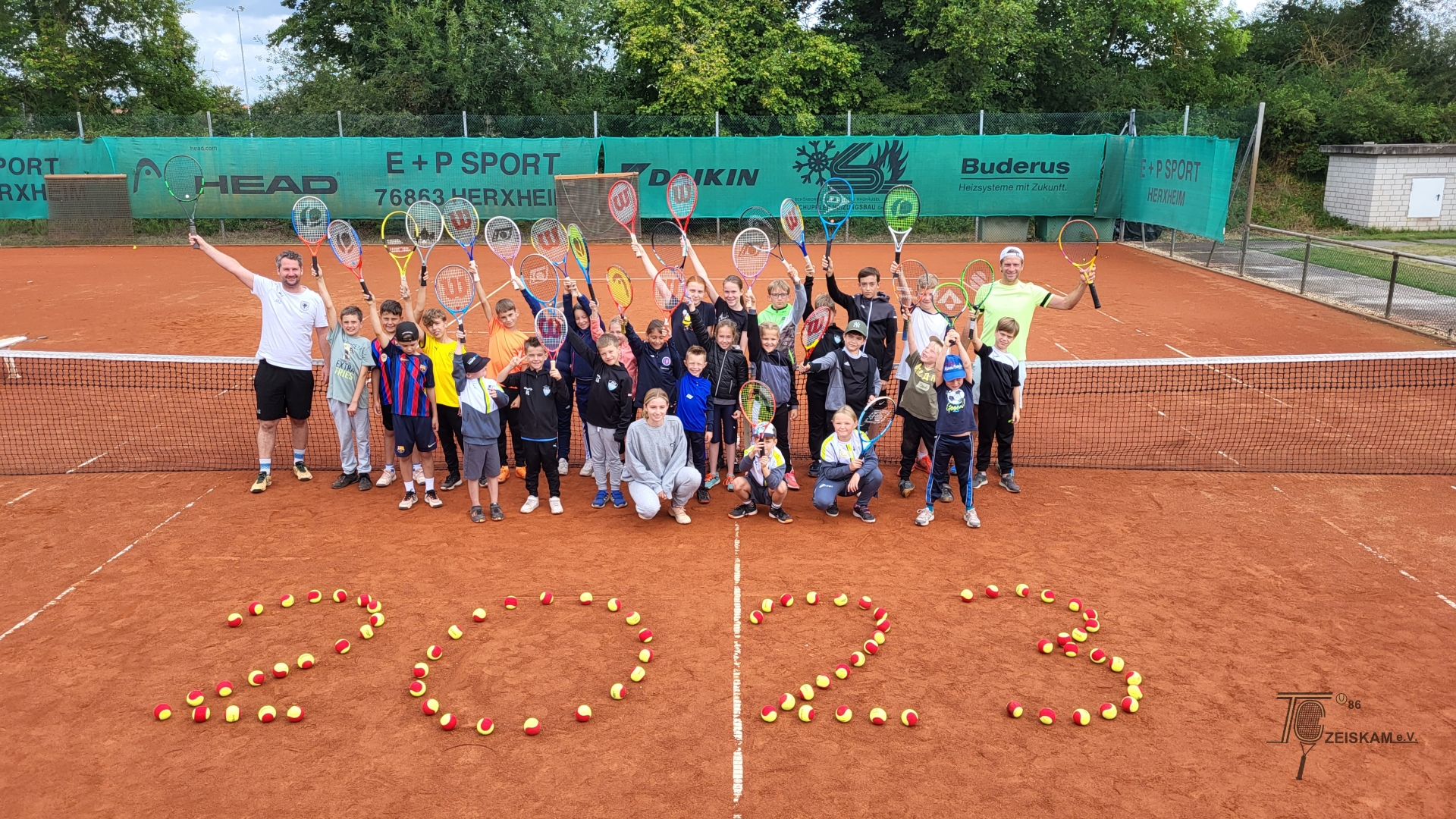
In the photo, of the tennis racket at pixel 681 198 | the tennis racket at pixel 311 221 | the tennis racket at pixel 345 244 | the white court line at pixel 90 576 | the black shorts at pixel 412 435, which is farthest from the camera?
the tennis racket at pixel 681 198

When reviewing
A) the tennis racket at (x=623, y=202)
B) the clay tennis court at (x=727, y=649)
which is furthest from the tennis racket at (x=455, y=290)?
the clay tennis court at (x=727, y=649)

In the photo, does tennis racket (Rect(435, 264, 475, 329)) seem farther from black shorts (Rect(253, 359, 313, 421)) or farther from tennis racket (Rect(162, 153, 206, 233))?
tennis racket (Rect(162, 153, 206, 233))

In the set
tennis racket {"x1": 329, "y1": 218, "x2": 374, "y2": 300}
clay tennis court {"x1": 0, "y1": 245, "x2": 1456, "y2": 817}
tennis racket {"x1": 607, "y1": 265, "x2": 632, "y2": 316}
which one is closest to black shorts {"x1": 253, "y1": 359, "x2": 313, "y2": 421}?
clay tennis court {"x1": 0, "y1": 245, "x2": 1456, "y2": 817}

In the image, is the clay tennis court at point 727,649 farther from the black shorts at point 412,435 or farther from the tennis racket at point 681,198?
the tennis racket at point 681,198

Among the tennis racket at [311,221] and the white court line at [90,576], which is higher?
the tennis racket at [311,221]

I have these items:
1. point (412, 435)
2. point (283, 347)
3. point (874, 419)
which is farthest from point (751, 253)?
point (283, 347)

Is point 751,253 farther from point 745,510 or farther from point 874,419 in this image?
point 745,510

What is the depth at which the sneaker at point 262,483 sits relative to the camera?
28.7 feet

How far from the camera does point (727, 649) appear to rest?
625 cm

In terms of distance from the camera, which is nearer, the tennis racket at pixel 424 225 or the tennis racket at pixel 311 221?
the tennis racket at pixel 424 225

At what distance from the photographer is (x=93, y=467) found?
9367mm

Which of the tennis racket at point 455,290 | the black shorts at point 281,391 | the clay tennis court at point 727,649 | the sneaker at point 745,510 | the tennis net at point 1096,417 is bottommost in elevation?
the clay tennis court at point 727,649

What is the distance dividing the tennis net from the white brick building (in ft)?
51.3

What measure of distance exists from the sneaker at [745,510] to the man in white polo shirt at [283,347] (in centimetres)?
386
